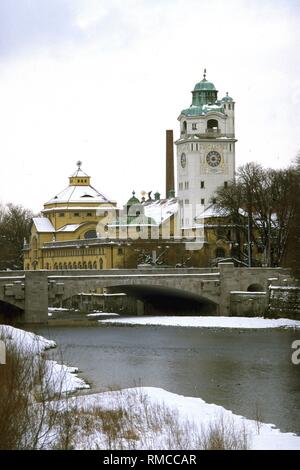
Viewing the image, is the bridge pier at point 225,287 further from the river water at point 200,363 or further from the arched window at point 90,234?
the arched window at point 90,234

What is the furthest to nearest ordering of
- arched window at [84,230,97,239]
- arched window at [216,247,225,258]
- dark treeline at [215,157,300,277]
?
arched window at [84,230,97,239]
arched window at [216,247,225,258]
dark treeline at [215,157,300,277]

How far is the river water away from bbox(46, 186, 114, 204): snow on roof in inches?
2342

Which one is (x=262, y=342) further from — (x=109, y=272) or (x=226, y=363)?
(x=109, y=272)

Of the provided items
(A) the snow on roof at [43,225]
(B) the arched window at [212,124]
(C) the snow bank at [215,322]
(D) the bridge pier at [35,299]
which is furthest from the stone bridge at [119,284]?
(B) the arched window at [212,124]

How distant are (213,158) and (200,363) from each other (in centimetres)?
8212

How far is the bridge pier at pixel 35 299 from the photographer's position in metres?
69.0

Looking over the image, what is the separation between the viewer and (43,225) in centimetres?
12219

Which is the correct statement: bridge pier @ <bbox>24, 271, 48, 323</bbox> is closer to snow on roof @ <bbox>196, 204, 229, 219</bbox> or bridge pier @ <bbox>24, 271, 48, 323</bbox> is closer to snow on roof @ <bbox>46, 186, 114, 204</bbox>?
snow on roof @ <bbox>196, 204, 229, 219</bbox>

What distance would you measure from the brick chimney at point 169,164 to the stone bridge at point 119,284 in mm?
58221

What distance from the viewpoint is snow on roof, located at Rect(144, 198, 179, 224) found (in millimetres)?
125269

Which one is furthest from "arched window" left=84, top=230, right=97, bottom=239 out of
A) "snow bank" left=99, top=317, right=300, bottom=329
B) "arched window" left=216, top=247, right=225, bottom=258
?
"snow bank" left=99, top=317, right=300, bottom=329

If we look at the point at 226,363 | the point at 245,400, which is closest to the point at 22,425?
the point at 245,400

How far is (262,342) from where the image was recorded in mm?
53531
